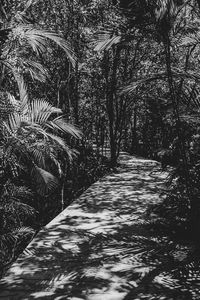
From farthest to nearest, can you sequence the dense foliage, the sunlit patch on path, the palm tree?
the dense foliage < the palm tree < the sunlit patch on path

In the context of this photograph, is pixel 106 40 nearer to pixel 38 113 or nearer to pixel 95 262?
pixel 38 113

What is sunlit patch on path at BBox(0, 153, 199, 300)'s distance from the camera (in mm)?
3645

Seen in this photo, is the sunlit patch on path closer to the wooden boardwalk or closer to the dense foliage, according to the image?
the wooden boardwalk

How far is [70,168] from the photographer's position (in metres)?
10.8

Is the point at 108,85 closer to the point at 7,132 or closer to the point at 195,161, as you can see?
the point at 195,161

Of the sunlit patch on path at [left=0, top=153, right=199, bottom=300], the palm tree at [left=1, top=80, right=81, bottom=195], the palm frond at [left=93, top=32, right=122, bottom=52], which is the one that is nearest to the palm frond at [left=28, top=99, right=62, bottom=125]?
the palm tree at [left=1, top=80, right=81, bottom=195]

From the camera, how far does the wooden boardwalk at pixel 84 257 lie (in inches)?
145

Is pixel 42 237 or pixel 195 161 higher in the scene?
pixel 195 161

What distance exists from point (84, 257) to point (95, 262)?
0.22 m

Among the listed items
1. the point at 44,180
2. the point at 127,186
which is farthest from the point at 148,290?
the point at 127,186

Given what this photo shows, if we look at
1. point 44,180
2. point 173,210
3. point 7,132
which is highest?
point 7,132

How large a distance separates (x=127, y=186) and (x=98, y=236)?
156 inches

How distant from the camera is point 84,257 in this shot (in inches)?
179

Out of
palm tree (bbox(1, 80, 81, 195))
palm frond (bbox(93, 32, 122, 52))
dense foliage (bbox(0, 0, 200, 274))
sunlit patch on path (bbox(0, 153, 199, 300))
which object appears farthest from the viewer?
palm frond (bbox(93, 32, 122, 52))
